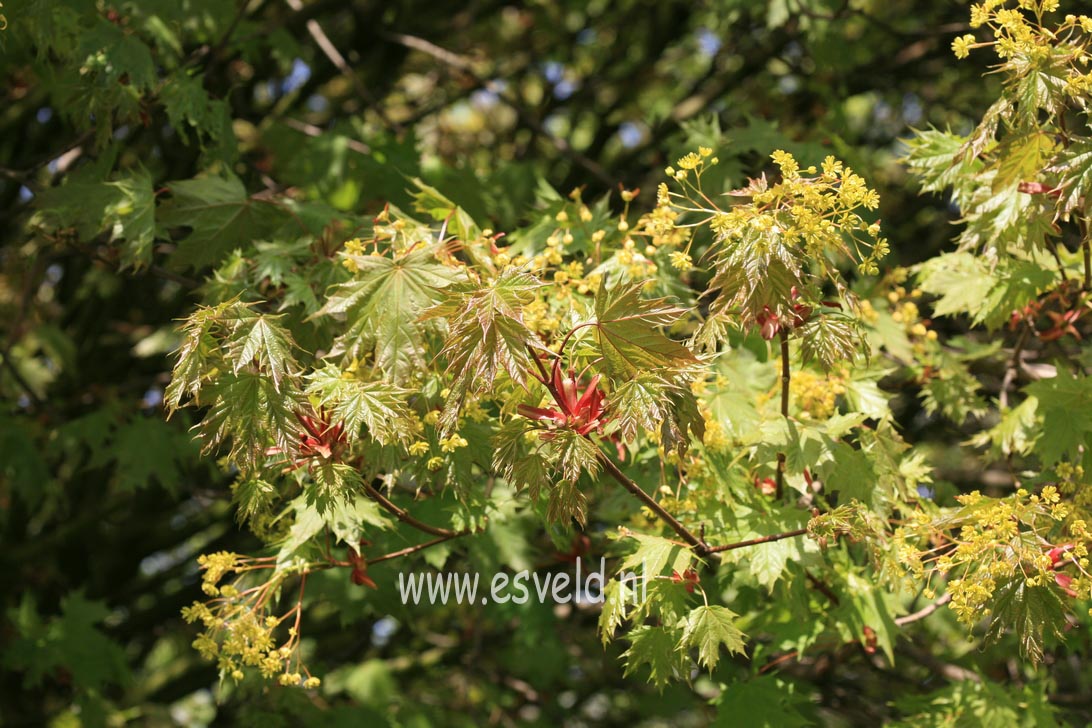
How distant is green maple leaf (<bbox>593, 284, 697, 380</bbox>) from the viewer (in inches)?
94.0

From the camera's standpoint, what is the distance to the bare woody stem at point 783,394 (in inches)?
103

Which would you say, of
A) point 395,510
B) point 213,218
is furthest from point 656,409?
point 213,218

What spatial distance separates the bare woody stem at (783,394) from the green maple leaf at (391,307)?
84cm

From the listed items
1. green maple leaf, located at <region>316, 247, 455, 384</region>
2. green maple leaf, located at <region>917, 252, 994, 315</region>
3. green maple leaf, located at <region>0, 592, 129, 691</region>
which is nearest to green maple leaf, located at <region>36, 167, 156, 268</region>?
green maple leaf, located at <region>316, 247, 455, 384</region>

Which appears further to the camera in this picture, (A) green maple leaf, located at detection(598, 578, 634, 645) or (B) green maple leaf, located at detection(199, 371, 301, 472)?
(A) green maple leaf, located at detection(598, 578, 634, 645)

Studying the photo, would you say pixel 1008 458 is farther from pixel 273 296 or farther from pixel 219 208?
pixel 219 208

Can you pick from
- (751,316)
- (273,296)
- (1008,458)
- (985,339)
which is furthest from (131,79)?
(985,339)

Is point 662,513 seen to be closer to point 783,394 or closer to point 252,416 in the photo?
point 783,394

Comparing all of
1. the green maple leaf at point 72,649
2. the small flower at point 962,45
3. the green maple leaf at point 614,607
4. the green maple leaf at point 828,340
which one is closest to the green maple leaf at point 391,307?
the green maple leaf at point 614,607

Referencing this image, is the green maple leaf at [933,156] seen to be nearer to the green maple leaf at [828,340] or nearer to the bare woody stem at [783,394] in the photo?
the bare woody stem at [783,394]

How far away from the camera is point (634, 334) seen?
240cm

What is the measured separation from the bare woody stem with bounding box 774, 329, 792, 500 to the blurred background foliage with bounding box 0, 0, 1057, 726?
0.77 metres

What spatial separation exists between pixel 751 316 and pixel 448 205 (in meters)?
1.27

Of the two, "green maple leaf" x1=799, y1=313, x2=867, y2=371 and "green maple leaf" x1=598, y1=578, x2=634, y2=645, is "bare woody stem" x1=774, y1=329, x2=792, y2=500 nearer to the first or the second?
"green maple leaf" x1=799, y1=313, x2=867, y2=371
